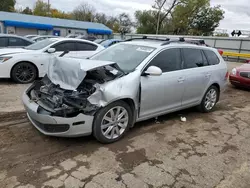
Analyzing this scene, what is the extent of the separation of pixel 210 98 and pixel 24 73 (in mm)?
5464

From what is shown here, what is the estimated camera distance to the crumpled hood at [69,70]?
3.39 metres

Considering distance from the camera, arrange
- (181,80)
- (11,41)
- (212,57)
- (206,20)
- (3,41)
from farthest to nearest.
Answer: (206,20) → (11,41) → (3,41) → (212,57) → (181,80)

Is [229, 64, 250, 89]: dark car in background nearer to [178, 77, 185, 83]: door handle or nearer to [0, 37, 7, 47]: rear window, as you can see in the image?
[178, 77, 185, 83]: door handle

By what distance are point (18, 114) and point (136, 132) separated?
2.41 meters

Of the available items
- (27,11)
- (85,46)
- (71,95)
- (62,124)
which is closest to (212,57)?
(71,95)

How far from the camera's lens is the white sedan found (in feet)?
22.3

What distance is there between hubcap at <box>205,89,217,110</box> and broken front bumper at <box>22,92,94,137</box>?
3251 millimetres

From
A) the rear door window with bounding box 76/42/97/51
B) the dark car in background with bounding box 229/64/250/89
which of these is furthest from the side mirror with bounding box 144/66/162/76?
the dark car in background with bounding box 229/64/250/89

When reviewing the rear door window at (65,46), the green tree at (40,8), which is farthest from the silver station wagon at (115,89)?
the green tree at (40,8)

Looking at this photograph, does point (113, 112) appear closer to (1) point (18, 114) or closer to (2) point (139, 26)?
(1) point (18, 114)

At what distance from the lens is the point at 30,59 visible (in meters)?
7.05

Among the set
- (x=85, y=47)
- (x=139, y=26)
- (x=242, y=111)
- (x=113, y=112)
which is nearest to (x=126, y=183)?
(x=113, y=112)

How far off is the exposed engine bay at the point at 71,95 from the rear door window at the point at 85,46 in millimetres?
4649

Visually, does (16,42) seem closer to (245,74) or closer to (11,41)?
(11,41)
